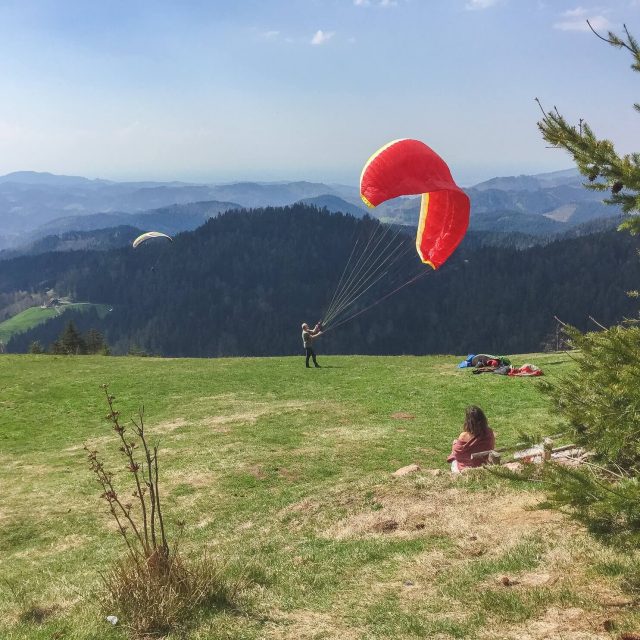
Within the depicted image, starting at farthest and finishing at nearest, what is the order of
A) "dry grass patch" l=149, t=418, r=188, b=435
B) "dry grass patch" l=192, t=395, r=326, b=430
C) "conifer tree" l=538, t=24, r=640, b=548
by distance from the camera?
"dry grass patch" l=192, t=395, r=326, b=430
"dry grass patch" l=149, t=418, r=188, b=435
"conifer tree" l=538, t=24, r=640, b=548

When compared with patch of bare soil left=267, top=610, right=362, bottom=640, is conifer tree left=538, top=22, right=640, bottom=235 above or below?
above

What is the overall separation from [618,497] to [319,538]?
6.21m

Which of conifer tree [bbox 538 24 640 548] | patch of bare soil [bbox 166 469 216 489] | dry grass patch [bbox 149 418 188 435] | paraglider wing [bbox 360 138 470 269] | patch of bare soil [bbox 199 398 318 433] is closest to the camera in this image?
conifer tree [bbox 538 24 640 548]

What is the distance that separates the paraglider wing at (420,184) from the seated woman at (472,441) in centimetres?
759

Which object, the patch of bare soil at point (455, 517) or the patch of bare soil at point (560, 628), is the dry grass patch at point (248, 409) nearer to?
the patch of bare soil at point (455, 517)

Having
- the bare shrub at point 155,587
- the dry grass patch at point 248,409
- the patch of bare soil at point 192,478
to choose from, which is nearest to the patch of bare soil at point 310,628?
the bare shrub at point 155,587

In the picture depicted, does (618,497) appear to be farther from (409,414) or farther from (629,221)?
(409,414)

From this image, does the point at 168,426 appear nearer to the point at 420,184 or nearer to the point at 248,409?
the point at 248,409

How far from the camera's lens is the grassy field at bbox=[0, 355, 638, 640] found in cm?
630

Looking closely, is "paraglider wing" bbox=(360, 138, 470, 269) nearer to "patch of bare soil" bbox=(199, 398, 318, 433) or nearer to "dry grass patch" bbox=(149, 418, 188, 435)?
"patch of bare soil" bbox=(199, 398, 318, 433)

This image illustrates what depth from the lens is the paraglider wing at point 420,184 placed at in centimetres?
1812

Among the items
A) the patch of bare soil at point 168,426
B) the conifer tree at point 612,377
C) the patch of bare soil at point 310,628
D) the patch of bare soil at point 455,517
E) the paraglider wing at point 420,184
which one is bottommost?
the patch of bare soil at point 168,426

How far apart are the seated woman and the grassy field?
0.86m

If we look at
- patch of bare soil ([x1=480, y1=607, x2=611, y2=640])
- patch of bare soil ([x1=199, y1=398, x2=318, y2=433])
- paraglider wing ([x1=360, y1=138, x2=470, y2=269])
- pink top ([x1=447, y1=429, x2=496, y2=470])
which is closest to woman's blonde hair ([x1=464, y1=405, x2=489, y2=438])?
pink top ([x1=447, y1=429, x2=496, y2=470])
